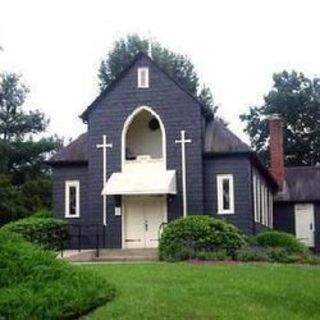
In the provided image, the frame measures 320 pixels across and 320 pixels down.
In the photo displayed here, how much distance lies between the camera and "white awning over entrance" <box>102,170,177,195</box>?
30.9 m

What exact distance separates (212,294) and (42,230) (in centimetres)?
1653

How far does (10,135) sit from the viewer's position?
59625 mm

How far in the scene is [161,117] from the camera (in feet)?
107

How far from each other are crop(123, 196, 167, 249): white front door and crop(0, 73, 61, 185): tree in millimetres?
25253

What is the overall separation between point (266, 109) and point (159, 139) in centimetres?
3083

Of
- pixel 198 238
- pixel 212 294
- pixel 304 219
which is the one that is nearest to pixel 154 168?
pixel 198 238

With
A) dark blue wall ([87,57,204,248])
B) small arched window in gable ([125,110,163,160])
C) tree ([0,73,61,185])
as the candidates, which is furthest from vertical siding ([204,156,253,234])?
tree ([0,73,61,185])

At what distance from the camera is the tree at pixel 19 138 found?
188 ft

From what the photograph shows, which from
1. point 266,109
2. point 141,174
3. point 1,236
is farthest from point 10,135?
point 1,236

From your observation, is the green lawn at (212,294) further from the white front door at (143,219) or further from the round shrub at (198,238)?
the white front door at (143,219)

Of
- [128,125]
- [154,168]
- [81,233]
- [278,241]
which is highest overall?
[128,125]

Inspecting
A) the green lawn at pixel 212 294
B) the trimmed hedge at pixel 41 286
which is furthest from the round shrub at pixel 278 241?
the trimmed hedge at pixel 41 286

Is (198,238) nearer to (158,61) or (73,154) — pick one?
(73,154)

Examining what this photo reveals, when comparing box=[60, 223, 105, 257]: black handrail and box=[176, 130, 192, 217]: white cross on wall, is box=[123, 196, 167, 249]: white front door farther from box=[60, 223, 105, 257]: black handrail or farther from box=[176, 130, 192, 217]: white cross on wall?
box=[60, 223, 105, 257]: black handrail
